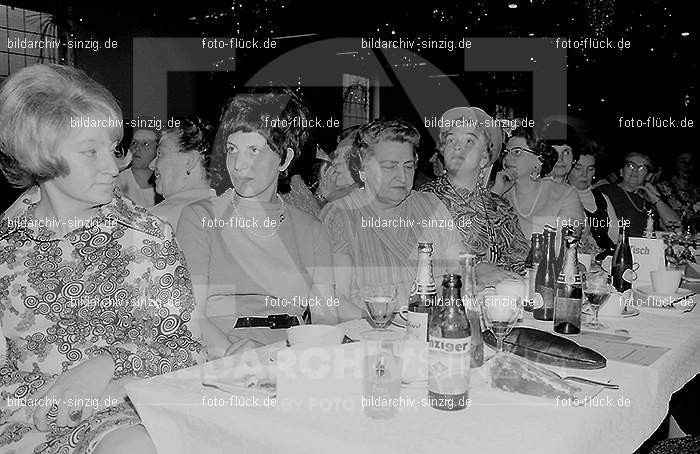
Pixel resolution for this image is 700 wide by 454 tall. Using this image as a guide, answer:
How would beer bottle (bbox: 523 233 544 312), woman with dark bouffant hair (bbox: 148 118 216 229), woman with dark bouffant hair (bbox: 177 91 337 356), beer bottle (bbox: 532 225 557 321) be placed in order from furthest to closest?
woman with dark bouffant hair (bbox: 148 118 216 229) → woman with dark bouffant hair (bbox: 177 91 337 356) → beer bottle (bbox: 523 233 544 312) → beer bottle (bbox: 532 225 557 321)

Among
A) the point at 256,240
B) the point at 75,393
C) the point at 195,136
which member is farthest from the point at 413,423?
the point at 195,136

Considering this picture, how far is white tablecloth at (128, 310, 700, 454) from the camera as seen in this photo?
3.30 ft

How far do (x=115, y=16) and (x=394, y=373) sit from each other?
6.71m

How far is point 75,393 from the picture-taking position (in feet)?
4.69

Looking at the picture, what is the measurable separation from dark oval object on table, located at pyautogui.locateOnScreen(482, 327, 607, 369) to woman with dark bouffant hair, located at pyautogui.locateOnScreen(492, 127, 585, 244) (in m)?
2.06

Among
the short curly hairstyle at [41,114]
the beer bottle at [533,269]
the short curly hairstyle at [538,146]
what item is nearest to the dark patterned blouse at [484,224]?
the short curly hairstyle at [538,146]

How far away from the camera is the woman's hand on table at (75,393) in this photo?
4.67 feet

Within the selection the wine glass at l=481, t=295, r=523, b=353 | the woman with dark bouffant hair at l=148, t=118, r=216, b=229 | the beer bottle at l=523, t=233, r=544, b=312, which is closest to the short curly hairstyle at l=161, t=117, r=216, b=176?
the woman with dark bouffant hair at l=148, t=118, r=216, b=229

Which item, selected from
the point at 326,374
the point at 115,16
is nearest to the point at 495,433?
the point at 326,374

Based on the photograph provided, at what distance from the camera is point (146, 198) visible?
4324 mm

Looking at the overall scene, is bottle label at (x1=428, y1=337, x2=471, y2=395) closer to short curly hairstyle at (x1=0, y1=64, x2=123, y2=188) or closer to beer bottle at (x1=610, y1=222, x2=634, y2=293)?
short curly hairstyle at (x1=0, y1=64, x2=123, y2=188)

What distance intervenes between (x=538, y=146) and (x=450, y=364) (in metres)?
2.61

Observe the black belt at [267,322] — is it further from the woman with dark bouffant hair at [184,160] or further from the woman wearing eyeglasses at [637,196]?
the woman wearing eyeglasses at [637,196]

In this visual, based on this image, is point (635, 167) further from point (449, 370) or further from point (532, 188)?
point (449, 370)
